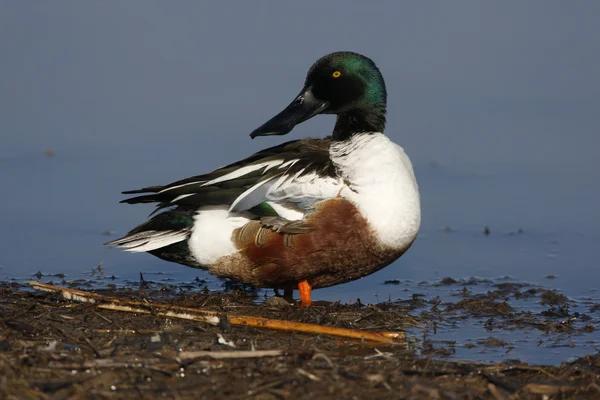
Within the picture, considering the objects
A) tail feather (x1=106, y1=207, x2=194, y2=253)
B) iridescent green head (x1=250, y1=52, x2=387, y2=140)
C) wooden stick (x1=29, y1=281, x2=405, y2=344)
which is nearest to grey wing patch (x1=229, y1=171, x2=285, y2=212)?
tail feather (x1=106, y1=207, x2=194, y2=253)

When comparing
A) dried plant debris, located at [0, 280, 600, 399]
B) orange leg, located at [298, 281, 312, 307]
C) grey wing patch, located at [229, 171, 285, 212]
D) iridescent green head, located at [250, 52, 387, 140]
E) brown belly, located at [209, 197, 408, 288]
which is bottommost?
dried plant debris, located at [0, 280, 600, 399]

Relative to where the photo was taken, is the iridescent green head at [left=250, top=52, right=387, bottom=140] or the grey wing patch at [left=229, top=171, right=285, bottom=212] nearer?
the grey wing patch at [left=229, top=171, right=285, bottom=212]

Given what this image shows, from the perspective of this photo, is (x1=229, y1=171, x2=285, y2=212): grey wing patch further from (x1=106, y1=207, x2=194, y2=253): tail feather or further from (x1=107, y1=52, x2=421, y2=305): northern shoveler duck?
(x1=106, y1=207, x2=194, y2=253): tail feather

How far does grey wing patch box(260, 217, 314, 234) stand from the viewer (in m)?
5.37

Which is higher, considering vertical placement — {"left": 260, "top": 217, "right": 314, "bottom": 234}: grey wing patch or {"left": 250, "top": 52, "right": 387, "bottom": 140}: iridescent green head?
{"left": 250, "top": 52, "right": 387, "bottom": 140}: iridescent green head

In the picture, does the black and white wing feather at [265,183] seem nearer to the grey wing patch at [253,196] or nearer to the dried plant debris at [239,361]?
the grey wing patch at [253,196]

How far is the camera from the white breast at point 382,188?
Answer: 17.5 ft

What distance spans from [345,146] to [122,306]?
1.54 m

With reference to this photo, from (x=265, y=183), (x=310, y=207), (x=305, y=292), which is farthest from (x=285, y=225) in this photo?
(x=305, y=292)

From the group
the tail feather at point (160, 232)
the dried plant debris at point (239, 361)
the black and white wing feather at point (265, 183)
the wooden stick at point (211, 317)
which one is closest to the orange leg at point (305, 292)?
the dried plant debris at point (239, 361)

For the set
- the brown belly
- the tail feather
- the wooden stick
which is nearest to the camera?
the wooden stick

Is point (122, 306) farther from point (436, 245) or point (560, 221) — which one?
point (560, 221)

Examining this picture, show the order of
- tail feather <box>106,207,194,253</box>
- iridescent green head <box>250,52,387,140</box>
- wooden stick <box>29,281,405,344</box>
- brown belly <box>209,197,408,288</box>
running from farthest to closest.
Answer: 1. iridescent green head <box>250,52,387,140</box>
2. tail feather <box>106,207,194,253</box>
3. brown belly <box>209,197,408,288</box>
4. wooden stick <box>29,281,405,344</box>

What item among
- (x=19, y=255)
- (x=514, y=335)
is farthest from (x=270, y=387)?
(x=19, y=255)
